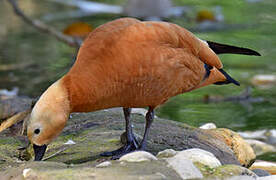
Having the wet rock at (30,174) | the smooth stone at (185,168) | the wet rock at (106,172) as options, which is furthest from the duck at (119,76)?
the smooth stone at (185,168)

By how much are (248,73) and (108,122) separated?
409 cm

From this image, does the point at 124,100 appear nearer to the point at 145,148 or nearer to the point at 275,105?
the point at 145,148

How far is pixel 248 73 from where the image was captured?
9.25m

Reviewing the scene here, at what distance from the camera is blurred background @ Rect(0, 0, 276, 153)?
768 cm

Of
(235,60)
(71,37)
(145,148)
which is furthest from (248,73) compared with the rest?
(145,148)

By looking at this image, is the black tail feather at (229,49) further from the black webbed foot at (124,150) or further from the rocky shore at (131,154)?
the black webbed foot at (124,150)

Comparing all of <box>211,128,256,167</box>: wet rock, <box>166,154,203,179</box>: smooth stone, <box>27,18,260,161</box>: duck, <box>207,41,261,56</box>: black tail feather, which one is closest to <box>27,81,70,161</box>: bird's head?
<box>27,18,260,161</box>: duck

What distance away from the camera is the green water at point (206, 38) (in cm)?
752

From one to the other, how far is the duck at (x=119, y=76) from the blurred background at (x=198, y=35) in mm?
2258

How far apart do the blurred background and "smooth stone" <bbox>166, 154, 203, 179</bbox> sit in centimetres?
300

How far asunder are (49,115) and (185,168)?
1046 mm

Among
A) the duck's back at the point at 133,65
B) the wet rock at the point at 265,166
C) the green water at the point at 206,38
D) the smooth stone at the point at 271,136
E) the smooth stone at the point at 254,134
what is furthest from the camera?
the green water at the point at 206,38

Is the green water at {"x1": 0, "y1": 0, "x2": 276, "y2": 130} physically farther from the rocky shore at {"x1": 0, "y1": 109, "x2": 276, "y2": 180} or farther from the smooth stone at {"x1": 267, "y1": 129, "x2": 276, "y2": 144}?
the rocky shore at {"x1": 0, "y1": 109, "x2": 276, "y2": 180}

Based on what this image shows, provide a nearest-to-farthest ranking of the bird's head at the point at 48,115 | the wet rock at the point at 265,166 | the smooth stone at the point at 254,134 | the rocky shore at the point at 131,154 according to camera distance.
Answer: the rocky shore at the point at 131,154, the bird's head at the point at 48,115, the wet rock at the point at 265,166, the smooth stone at the point at 254,134
